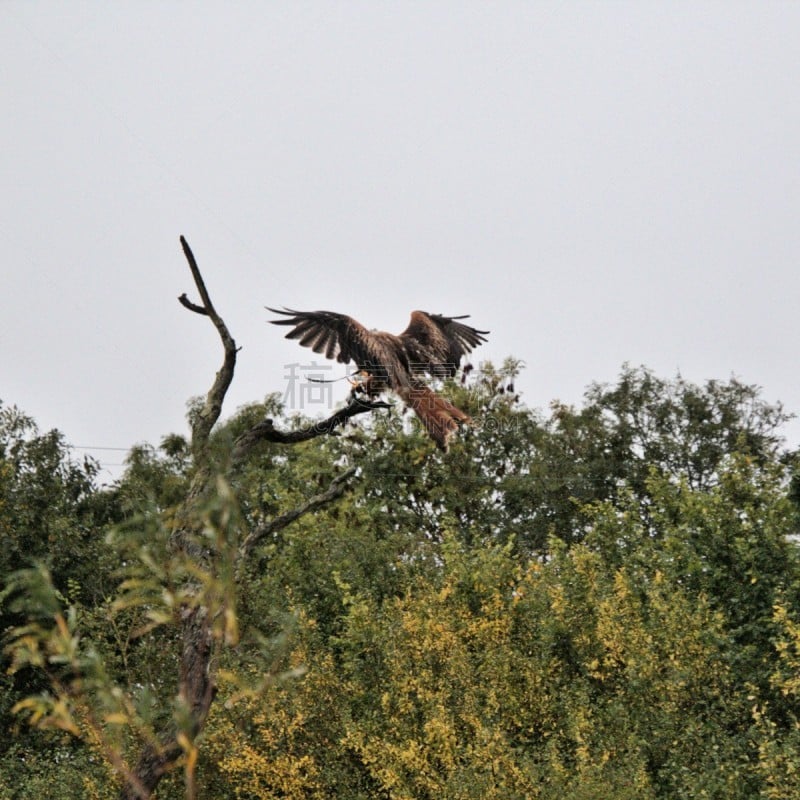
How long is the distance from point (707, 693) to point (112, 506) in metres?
14.8

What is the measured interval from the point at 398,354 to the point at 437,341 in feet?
3.92

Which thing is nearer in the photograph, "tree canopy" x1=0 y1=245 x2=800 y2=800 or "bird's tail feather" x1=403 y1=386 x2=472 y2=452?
"tree canopy" x1=0 y1=245 x2=800 y2=800

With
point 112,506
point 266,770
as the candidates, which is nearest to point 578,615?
point 266,770

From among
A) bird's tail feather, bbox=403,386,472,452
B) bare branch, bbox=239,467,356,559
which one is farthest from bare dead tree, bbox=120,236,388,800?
bird's tail feather, bbox=403,386,472,452

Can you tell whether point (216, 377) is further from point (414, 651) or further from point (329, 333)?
point (414, 651)

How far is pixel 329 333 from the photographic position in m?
14.3

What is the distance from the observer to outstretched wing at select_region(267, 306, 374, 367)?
46.0ft

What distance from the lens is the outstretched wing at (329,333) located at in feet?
46.0

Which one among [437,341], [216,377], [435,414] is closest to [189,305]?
[216,377]

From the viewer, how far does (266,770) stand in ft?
45.1

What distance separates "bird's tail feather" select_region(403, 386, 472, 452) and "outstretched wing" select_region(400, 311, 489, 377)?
1.61m

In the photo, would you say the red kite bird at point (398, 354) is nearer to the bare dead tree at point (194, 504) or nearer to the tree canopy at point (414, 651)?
the tree canopy at point (414, 651)

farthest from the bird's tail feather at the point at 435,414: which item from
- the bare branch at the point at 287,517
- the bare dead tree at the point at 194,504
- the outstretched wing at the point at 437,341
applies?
the bare branch at the point at 287,517

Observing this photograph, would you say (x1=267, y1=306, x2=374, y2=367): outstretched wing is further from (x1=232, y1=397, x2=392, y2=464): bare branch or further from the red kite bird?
(x1=232, y1=397, x2=392, y2=464): bare branch
